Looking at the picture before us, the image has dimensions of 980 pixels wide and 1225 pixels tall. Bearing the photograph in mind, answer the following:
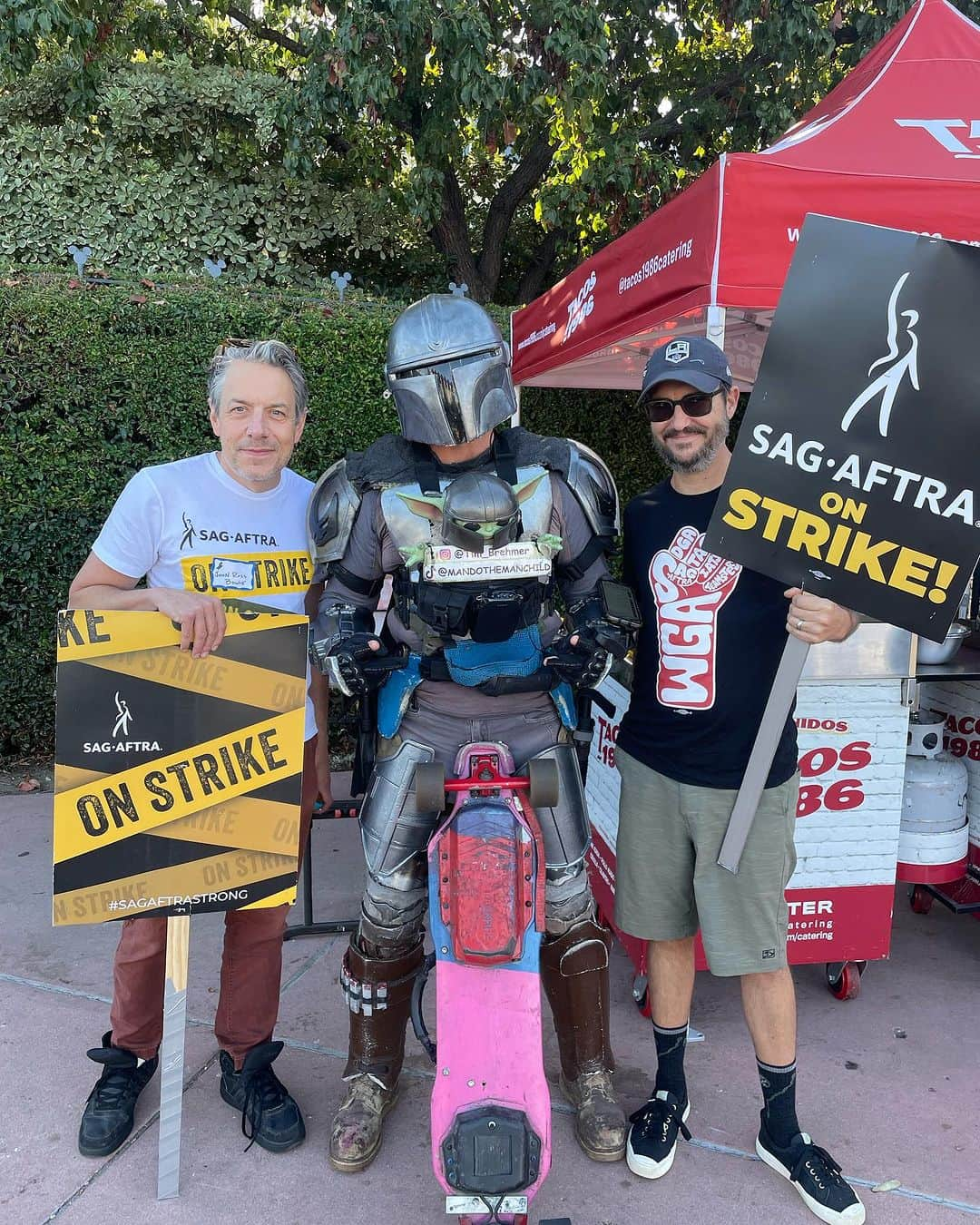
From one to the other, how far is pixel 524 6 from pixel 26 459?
505 cm

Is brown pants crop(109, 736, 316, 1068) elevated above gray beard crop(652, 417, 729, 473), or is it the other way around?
gray beard crop(652, 417, 729, 473)

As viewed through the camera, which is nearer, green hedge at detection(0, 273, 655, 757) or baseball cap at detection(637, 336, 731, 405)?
baseball cap at detection(637, 336, 731, 405)

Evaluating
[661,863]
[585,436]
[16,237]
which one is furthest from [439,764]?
[16,237]

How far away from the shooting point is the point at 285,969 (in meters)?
3.26

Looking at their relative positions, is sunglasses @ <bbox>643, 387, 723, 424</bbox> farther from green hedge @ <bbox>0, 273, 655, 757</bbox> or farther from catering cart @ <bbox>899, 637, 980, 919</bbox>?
green hedge @ <bbox>0, 273, 655, 757</bbox>

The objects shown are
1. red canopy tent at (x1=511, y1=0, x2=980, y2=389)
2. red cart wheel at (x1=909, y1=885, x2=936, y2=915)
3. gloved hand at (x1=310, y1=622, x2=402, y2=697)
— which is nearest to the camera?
gloved hand at (x1=310, y1=622, x2=402, y2=697)

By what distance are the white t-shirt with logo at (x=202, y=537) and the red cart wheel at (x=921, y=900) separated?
2811mm

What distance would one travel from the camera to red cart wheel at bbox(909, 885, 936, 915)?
11.8 feet

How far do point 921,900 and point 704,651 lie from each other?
218 centimetres

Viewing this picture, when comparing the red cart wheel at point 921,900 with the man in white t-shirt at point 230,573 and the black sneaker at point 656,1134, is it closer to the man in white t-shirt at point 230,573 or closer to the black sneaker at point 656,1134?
the black sneaker at point 656,1134

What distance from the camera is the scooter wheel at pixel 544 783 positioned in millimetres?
1984

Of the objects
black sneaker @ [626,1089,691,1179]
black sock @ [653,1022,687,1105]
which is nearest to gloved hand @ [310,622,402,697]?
black sock @ [653,1022,687,1105]

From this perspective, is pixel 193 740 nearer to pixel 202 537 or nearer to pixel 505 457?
pixel 202 537

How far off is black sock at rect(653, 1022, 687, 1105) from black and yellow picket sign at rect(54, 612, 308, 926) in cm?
106
